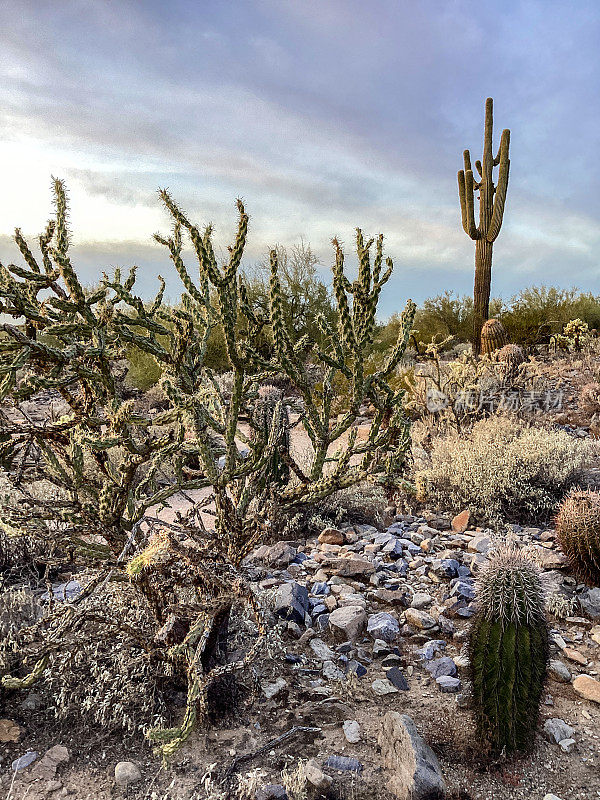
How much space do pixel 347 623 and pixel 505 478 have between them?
8.56ft

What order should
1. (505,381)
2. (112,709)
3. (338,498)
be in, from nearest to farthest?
(112,709)
(338,498)
(505,381)

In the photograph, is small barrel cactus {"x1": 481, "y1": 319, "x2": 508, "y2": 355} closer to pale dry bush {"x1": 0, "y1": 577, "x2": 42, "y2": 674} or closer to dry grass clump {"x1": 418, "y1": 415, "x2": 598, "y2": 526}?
dry grass clump {"x1": 418, "y1": 415, "x2": 598, "y2": 526}

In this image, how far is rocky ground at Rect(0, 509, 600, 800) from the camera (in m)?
2.37

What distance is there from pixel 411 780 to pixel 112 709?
1292 millimetres

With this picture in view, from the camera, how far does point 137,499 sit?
2764 mm

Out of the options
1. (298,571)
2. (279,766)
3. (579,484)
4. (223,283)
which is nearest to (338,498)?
(298,571)

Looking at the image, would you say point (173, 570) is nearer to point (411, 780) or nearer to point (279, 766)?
point (279, 766)

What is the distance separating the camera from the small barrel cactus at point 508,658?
2.48 meters

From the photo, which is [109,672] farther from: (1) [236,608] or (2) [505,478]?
(2) [505,478]

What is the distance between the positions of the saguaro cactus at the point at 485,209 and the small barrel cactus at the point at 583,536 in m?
11.4

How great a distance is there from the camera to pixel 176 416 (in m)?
2.38

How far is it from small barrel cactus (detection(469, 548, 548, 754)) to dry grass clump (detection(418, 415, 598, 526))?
8.73 feet

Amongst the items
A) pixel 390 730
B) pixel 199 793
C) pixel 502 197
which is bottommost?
pixel 199 793

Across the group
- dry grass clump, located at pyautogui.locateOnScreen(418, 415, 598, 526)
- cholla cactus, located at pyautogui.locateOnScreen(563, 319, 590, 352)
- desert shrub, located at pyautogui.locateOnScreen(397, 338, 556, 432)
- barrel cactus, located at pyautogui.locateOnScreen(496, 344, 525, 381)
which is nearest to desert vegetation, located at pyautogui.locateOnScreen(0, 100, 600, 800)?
dry grass clump, located at pyautogui.locateOnScreen(418, 415, 598, 526)
